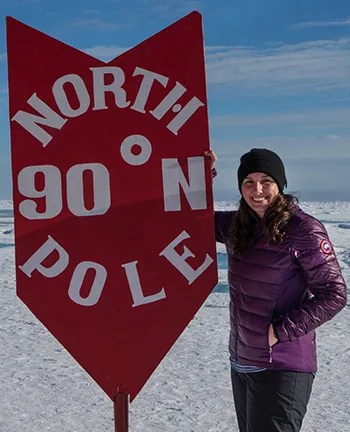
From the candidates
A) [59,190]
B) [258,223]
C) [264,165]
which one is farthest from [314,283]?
[59,190]

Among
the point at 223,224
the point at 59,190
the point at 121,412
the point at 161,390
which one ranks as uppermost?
the point at 59,190

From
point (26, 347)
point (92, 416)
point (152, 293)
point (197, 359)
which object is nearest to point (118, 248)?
point (152, 293)

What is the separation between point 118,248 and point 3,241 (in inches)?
494

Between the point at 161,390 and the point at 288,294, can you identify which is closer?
the point at 288,294

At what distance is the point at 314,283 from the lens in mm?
1812

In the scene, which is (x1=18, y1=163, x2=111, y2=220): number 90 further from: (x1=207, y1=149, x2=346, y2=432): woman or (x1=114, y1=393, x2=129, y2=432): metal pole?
(x1=114, y1=393, x2=129, y2=432): metal pole

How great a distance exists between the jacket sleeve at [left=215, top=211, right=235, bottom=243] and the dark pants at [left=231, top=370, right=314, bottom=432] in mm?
444

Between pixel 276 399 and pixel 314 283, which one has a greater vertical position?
pixel 314 283

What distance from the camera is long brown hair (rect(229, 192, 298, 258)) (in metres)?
1.81

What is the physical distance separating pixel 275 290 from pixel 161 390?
1978 mm

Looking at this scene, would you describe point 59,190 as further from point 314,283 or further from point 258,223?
point 314,283

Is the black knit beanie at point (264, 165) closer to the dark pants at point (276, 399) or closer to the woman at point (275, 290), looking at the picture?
the woman at point (275, 290)

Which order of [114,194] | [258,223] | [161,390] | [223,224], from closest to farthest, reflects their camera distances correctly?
1. [114,194]
2. [258,223]
3. [223,224]
4. [161,390]

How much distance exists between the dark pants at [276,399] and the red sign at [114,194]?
1.03 ft
